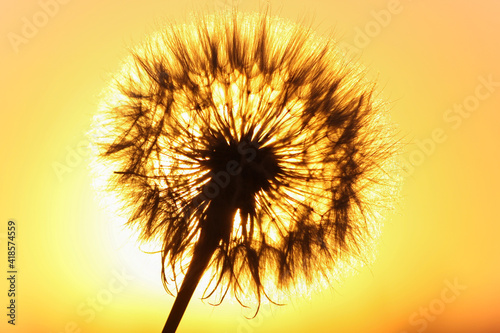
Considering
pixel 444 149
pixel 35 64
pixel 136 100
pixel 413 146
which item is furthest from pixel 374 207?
pixel 35 64

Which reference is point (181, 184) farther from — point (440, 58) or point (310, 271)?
point (440, 58)

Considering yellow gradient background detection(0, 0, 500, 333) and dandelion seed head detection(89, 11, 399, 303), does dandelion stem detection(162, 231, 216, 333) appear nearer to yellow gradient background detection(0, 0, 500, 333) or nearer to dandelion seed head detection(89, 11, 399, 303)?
dandelion seed head detection(89, 11, 399, 303)

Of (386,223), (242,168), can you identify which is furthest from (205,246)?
(386,223)

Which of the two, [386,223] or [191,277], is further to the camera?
[386,223]

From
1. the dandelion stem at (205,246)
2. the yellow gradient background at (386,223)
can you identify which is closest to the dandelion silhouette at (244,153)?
the dandelion stem at (205,246)

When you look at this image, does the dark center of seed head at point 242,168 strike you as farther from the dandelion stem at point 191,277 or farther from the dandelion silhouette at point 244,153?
the dandelion stem at point 191,277

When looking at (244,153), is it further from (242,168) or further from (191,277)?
(191,277)
